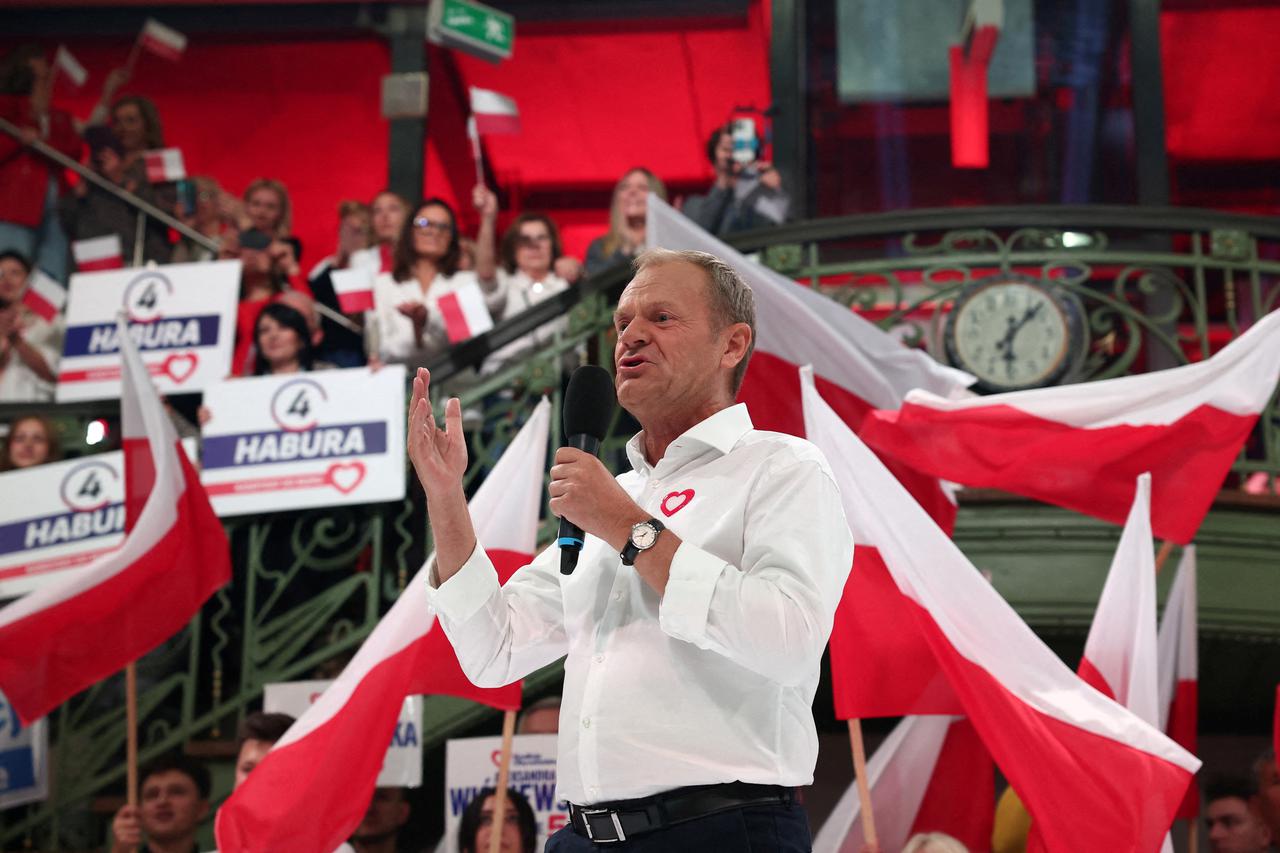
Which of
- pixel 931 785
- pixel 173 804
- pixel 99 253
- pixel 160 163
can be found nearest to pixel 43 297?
pixel 99 253

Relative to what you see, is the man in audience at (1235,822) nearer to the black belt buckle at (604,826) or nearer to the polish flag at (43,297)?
the black belt buckle at (604,826)

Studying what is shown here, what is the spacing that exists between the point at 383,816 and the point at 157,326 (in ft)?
9.13

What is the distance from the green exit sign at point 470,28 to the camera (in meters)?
8.05

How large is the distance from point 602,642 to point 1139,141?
23.5ft

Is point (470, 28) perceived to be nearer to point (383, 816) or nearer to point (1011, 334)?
point (1011, 334)

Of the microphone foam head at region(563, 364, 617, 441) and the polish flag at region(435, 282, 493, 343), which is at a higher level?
the polish flag at region(435, 282, 493, 343)

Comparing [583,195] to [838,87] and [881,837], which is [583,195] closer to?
[838,87]

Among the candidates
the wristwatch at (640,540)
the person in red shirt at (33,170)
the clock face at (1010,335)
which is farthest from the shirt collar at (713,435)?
the person in red shirt at (33,170)

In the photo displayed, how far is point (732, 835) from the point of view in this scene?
6.63 feet

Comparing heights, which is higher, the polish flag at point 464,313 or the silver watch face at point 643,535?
the polish flag at point 464,313

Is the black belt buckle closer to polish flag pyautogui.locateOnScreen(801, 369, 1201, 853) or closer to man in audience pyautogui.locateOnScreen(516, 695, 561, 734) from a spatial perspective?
polish flag pyautogui.locateOnScreen(801, 369, 1201, 853)

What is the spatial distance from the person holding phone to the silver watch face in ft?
15.7

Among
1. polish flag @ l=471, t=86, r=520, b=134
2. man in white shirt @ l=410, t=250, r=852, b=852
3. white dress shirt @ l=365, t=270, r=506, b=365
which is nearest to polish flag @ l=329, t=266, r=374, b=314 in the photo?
white dress shirt @ l=365, t=270, r=506, b=365

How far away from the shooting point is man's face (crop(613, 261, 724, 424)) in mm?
2252
